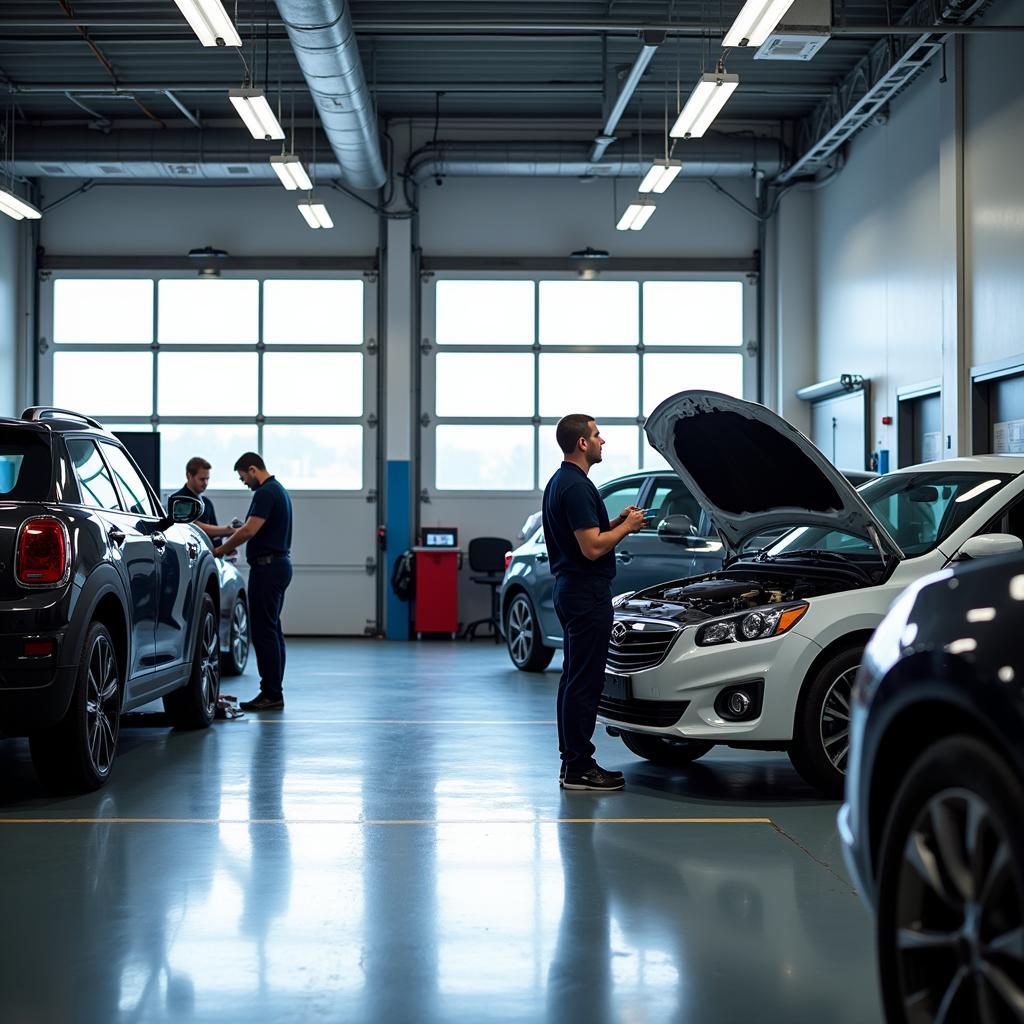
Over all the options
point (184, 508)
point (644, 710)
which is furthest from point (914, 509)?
point (184, 508)

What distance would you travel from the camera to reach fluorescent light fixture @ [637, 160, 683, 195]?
13.2 m

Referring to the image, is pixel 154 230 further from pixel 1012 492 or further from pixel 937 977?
pixel 937 977

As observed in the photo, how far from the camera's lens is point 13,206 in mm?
14570

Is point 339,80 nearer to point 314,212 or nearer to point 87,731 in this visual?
point 314,212

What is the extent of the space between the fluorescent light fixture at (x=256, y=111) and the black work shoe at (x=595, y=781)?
666 cm

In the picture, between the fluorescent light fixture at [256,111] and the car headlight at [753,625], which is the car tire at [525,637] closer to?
the fluorescent light fixture at [256,111]

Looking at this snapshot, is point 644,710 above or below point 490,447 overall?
below

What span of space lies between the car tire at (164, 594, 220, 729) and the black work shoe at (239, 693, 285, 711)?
62 centimetres

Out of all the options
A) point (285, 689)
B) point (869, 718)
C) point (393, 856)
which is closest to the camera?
point (869, 718)

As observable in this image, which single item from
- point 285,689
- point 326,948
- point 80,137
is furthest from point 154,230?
point 326,948

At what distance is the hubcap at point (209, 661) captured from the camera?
8.25 m

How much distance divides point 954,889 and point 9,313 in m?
16.6

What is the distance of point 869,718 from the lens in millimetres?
2670

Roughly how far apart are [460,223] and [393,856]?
13575 mm
